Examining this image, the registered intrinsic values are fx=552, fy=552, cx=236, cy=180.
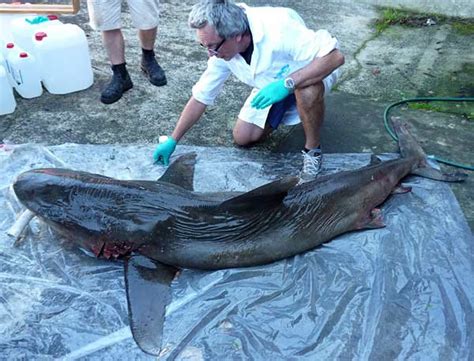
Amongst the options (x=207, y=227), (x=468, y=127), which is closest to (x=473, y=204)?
(x=468, y=127)

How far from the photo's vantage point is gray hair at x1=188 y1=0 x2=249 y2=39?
2.90m

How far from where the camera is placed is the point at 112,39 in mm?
4207

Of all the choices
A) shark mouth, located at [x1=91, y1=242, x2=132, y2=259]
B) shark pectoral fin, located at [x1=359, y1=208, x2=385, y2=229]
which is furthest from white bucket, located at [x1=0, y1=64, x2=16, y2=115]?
shark pectoral fin, located at [x1=359, y1=208, x2=385, y2=229]

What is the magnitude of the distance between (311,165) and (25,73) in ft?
7.31

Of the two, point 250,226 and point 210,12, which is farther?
point 210,12

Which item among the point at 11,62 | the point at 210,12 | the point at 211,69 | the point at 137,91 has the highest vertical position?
the point at 210,12

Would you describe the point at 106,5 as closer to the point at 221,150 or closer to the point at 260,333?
the point at 221,150

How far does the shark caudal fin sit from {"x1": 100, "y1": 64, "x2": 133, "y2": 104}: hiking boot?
207cm

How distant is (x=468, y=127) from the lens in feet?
13.4

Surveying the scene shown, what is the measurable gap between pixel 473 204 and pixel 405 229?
1.91 feet

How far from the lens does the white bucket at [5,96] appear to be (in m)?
3.82

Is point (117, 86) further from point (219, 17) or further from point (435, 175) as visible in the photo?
point (435, 175)

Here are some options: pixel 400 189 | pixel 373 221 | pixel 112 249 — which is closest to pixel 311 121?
pixel 400 189

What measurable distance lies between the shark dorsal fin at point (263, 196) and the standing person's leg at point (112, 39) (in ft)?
6.40
